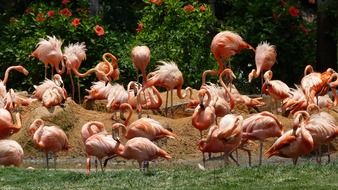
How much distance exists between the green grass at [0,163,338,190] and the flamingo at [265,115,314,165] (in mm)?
727

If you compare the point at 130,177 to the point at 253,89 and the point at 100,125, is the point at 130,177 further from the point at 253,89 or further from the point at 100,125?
the point at 253,89

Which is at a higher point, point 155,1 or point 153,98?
point 155,1

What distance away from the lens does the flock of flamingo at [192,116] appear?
1016cm

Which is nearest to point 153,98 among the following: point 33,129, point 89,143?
point 33,129

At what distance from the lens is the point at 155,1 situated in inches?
655

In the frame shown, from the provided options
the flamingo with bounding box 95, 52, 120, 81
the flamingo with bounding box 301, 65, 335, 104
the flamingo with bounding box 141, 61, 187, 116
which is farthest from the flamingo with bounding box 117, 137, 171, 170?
the flamingo with bounding box 95, 52, 120, 81

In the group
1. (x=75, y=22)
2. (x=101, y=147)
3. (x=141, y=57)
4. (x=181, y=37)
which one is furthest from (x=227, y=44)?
(x=75, y=22)

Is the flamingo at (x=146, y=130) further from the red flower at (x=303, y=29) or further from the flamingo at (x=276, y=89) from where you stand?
the red flower at (x=303, y=29)

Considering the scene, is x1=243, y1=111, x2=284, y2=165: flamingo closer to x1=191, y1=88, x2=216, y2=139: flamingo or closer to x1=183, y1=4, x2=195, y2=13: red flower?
x1=191, y1=88, x2=216, y2=139: flamingo

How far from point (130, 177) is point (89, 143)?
144 cm

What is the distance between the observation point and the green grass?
27.7 feet

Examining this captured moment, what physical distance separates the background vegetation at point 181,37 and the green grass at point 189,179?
23.9 ft

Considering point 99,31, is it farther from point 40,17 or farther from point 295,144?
point 295,144

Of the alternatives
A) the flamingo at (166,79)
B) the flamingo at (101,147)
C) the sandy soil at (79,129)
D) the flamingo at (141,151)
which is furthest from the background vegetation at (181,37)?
the flamingo at (141,151)
